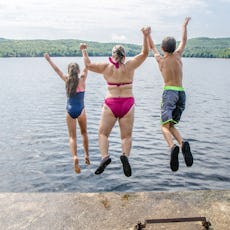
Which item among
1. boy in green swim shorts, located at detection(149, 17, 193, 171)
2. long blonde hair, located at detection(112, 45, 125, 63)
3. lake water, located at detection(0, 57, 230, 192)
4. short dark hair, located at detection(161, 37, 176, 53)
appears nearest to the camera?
long blonde hair, located at detection(112, 45, 125, 63)

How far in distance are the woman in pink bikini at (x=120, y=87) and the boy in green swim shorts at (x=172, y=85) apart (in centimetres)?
56

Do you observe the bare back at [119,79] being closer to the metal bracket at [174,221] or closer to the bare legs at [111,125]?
the bare legs at [111,125]

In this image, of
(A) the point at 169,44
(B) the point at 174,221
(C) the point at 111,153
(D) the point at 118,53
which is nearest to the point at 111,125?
(D) the point at 118,53

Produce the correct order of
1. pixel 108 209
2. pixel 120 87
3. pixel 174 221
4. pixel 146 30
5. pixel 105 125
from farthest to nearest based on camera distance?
pixel 108 209 → pixel 174 221 → pixel 105 125 → pixel 120 87 → pixel 146 30

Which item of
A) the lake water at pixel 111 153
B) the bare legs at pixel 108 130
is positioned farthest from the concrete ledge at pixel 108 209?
the lake water at pixel 111 153

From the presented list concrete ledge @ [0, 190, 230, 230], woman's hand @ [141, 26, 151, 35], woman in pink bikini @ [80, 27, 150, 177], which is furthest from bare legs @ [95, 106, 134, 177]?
concrete ledge @ [0, 190, 230, 230]

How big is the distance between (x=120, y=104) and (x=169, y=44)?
180 centimetres

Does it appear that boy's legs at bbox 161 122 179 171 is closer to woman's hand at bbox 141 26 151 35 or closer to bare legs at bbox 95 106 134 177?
bare legs at bbox 95 106 134 177

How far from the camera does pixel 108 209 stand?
11.9 m

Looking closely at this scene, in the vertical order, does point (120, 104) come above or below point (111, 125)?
above

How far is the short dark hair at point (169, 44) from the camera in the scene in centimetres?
898

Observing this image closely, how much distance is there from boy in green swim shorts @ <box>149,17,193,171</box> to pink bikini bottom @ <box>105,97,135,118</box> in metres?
0.92

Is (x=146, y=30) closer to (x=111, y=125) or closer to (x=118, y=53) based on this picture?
(x=118, y=53)

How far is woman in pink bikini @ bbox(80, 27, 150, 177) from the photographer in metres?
8.89
